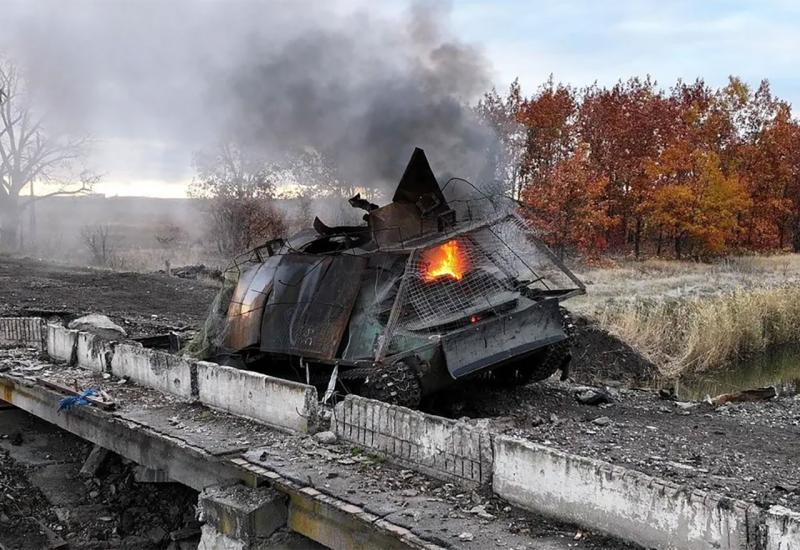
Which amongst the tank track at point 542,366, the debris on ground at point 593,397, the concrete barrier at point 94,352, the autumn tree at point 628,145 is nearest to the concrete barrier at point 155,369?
the concrete barrier at point 94,352

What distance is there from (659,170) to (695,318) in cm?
1437

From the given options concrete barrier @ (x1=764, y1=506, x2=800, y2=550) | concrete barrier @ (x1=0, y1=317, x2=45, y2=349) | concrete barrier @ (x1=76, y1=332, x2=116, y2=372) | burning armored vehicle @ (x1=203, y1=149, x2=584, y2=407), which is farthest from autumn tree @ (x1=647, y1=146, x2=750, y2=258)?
concrete barrier @ (x1=764, y1=506, x2=800, y2=550)

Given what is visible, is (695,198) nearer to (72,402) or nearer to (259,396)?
(259,396)

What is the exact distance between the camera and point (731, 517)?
12.1ft

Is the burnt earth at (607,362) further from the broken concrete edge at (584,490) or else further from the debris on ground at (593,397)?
the broken concrete edge at (584,490)

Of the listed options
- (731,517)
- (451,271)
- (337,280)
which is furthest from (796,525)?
(337,280)

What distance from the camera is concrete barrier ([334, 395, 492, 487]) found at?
4.99 m

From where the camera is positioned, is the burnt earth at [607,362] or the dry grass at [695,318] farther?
the dry grass at [695,318]

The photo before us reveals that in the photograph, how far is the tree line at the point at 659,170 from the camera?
2258cm

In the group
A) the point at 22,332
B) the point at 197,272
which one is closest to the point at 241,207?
the point at 197,272

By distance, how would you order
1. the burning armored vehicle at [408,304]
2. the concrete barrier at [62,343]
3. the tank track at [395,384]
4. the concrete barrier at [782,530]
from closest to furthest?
the concrete barrier at [782,530], the tank track at [395,384], the burning armored vehicle at [408,304], the concrete barrier at [62,343]

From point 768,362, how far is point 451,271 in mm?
9261

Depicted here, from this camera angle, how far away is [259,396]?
669cm

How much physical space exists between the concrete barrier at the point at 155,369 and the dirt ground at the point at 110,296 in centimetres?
417
